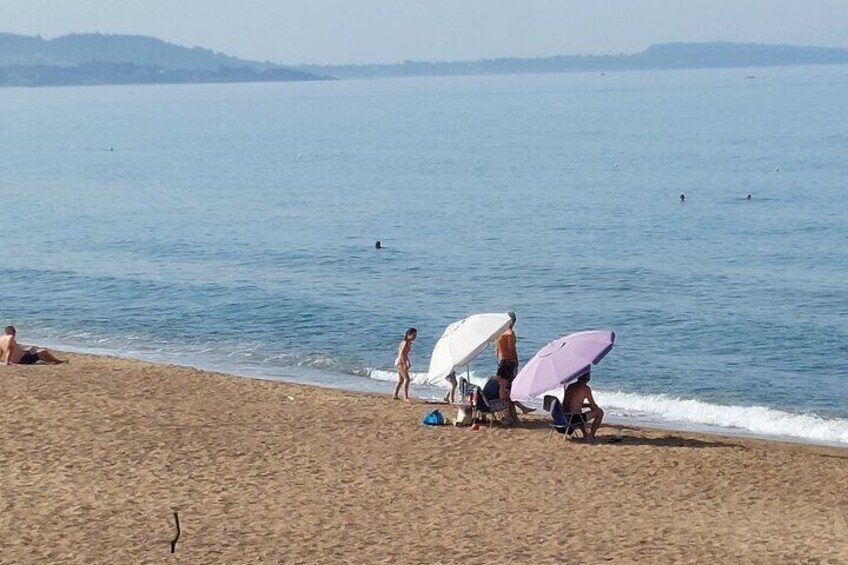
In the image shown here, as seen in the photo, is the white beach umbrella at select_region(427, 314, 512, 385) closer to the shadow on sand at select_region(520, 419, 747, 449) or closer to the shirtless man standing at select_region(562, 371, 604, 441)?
the shadow on sand at select_region(520, 419, 747, 449)

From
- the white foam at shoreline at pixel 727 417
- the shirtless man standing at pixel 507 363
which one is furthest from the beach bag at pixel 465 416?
the white foam at shoreline at pixel 727 417

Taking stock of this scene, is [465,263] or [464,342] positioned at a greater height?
[464,342]

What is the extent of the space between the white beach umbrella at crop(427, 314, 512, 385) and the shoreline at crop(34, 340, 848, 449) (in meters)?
3.54

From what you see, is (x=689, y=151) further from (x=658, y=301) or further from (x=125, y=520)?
(x=125, y=520)

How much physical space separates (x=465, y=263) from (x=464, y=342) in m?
24.2

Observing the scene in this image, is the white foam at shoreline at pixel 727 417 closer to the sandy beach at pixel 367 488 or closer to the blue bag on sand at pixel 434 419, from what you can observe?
the sandy beach at pixel 367 488

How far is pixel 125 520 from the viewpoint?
13.2 m

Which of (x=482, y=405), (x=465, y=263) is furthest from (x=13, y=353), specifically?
(x=465, y=263)

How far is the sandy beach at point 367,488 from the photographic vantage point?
495 inches

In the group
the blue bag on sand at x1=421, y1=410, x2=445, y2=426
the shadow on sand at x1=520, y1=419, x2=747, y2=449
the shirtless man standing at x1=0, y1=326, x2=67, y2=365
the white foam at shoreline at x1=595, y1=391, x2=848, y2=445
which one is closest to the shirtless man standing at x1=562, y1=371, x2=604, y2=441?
the shadow on sand at x1=520, y1=419, x2=747, y2=449

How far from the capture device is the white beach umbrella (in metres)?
18.6

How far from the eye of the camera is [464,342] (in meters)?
18.8

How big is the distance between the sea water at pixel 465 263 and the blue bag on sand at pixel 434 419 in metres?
5.21

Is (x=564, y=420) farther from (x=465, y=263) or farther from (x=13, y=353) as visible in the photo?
(x=465, y=263)
